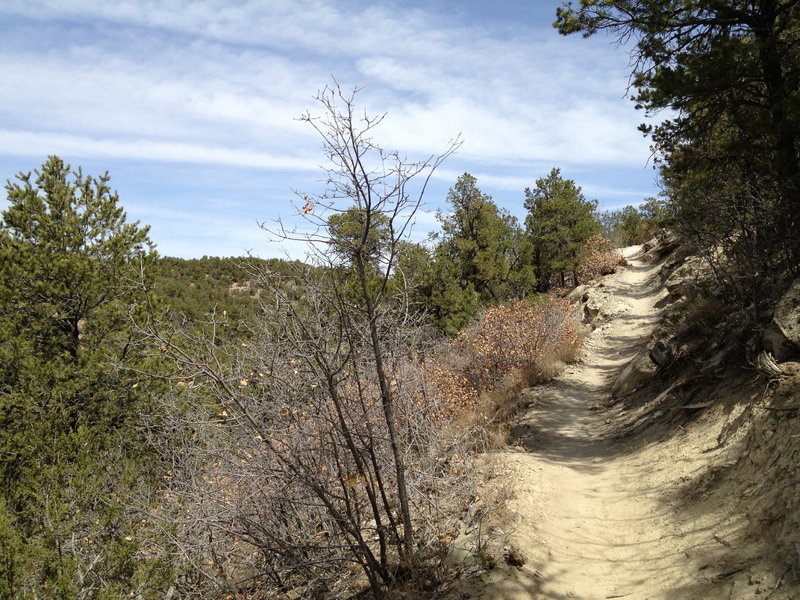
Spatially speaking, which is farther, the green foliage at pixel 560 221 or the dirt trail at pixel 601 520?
the green foliage at pixel 560 221

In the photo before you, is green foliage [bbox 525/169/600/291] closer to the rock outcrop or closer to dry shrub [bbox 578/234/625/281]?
dry shrub [bbox 578/234/625/281]

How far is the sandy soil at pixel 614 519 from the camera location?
412cm

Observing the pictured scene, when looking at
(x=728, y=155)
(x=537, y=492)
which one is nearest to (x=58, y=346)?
(x=537, y=492)

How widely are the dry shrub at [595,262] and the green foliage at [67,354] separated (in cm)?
2482

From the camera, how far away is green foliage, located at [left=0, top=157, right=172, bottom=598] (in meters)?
7.42

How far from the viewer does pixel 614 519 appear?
550 cm

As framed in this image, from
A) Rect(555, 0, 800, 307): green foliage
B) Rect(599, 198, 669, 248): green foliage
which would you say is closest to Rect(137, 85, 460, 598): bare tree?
Rect(555, 0, 800, 307): green foliage

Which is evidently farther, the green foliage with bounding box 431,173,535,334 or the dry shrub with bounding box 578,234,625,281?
the dry shrub with bounding box 578,234,625,281

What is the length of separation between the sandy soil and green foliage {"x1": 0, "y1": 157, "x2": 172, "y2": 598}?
493 centimetres

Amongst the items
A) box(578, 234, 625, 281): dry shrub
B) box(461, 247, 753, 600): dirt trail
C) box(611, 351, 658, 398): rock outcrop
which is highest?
box(578, 234, 625, 281): dry shrub

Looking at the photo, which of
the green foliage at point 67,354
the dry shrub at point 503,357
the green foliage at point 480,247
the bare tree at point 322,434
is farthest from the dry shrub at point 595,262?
the bare tree at point 322,434

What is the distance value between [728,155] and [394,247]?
6.45 metres

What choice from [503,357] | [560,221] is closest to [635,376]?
[503,357]

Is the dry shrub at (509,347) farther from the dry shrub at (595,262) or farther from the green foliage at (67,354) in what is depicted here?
the dry shrub at (595,262)
